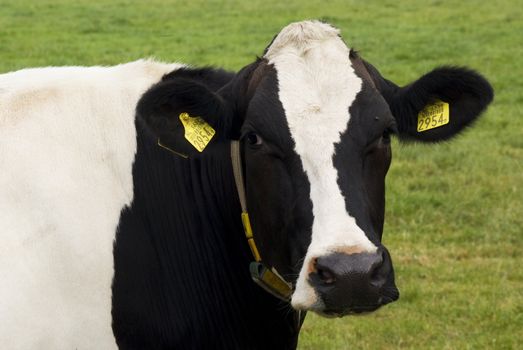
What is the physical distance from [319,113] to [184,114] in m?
0.65

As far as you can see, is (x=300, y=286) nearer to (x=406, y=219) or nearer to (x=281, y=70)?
(x=281, y=70)

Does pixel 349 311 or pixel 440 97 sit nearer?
pixel 349 311

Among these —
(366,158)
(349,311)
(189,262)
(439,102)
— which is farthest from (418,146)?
(349,311)

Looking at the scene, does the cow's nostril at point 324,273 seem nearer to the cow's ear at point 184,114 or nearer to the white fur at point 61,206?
the cow's ear at point 184,114

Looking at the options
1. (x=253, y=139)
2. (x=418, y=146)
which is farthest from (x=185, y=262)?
(x=418, y=146)

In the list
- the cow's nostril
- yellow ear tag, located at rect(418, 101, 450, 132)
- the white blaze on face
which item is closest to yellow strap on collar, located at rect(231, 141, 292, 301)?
the white blaze on face

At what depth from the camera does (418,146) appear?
10.9 meters

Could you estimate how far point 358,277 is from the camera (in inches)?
145

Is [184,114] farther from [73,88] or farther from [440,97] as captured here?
[440,97]

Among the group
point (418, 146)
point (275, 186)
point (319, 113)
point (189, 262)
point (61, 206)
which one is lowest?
point (418, 146)

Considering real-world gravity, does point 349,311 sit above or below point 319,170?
below

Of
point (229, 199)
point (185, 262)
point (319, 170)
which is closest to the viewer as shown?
point (319, 170)

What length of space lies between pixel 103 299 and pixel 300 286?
0.94 meters

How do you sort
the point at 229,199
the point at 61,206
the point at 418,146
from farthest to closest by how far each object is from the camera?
1. the point at 418,146
2. the point at 229,199
3. the point at 61,206
